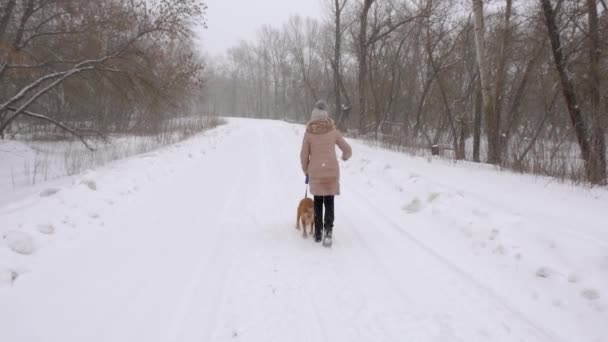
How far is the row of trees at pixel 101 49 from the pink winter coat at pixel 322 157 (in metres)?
9.08

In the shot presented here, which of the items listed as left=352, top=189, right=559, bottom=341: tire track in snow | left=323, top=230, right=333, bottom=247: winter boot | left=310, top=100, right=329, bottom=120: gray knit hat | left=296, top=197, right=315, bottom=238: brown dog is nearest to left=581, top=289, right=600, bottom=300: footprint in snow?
left=352, top=189, right=559, bottom=341: tire track in snow

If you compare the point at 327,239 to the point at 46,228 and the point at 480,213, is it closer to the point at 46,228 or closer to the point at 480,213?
the point at 480,213

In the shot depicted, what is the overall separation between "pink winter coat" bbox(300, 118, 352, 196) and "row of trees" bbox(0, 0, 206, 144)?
29.8 feet

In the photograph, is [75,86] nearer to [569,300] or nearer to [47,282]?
[47,282]

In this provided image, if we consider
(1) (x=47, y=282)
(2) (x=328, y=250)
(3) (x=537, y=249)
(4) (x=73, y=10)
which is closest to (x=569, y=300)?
(3) (x=537, y=249)

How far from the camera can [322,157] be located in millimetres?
4883

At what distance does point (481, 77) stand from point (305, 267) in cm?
954

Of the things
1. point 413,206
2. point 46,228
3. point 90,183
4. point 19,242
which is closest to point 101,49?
point 90,183

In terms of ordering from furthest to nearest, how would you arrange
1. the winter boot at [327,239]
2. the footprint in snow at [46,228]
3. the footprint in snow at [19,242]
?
the winter boot at [327,239]
the footprint in snow at [46,228]
the footprint in snow at [19,242]

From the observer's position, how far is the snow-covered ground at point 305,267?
297 cm

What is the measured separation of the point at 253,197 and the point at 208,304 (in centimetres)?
400

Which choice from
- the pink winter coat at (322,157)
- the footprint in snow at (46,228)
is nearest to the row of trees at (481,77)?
the pink winter coat at (322,157)

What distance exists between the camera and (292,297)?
135 inches

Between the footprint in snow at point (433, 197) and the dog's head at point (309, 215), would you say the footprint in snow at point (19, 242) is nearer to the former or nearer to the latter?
the dog's head at point (309, 215)
